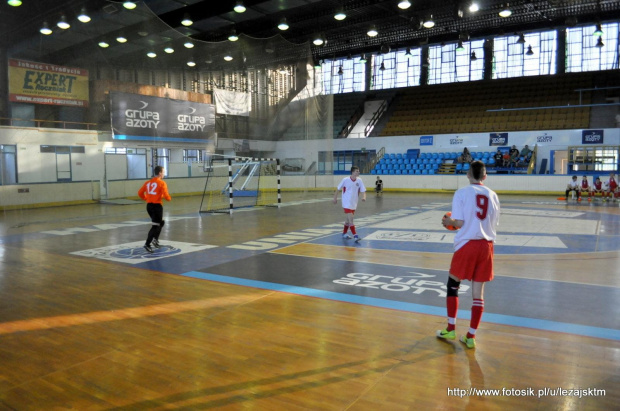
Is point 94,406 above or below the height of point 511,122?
below

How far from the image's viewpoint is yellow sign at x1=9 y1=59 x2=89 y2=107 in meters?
12.9

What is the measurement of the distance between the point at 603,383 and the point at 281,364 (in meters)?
2.45

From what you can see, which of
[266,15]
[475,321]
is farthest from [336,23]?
[475,321]

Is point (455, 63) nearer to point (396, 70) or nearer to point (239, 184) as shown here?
point (396, 70)

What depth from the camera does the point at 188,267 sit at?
743cm

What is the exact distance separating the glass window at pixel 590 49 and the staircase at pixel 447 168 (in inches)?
471

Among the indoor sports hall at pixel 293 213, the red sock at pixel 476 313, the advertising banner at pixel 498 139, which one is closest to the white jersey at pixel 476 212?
the indoor sports hall at pixel 293 213

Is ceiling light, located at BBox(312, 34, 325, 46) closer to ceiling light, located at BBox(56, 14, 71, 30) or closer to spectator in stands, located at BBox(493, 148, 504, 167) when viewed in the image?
ceiling light, located at BBox(56, 14, 71, 30)

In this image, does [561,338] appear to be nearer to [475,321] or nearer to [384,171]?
[475,321]

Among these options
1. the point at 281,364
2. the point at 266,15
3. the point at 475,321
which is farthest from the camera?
the point at 266,15

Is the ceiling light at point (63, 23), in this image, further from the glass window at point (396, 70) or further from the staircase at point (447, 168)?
the glass window at point (396, 70)

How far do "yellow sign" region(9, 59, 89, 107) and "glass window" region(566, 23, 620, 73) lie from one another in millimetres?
30498

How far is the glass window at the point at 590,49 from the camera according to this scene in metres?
29.2

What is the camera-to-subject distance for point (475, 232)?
3.96 m
